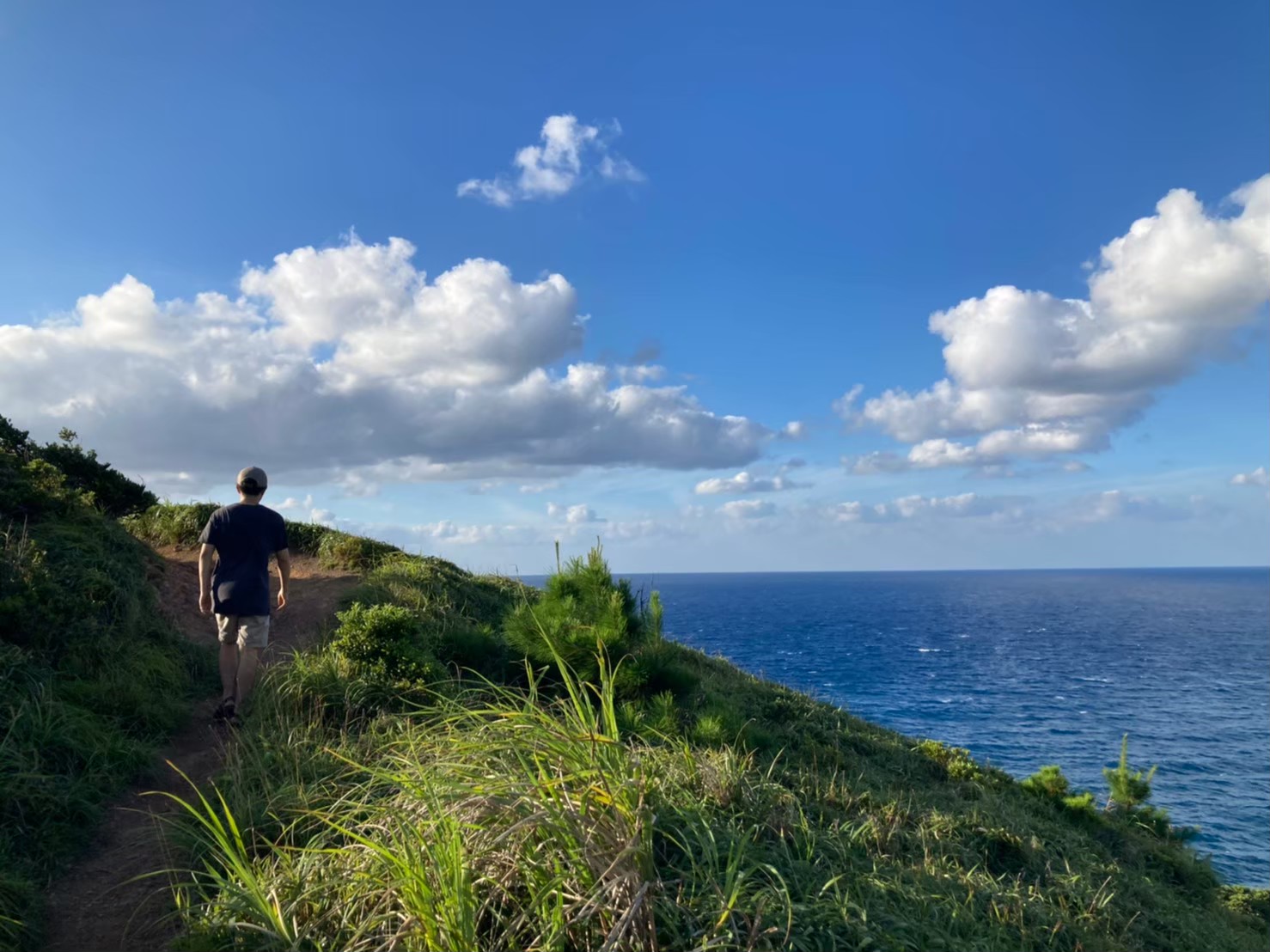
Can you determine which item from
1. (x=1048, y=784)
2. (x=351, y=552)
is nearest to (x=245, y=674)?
(x=351, y=552)

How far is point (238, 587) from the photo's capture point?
7484 millimetres

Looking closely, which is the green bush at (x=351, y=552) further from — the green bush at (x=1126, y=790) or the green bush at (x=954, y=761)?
the green bush at (x=1126, y=790)

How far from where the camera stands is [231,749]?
6.32 meters

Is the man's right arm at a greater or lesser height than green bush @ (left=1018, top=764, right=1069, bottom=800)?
greater

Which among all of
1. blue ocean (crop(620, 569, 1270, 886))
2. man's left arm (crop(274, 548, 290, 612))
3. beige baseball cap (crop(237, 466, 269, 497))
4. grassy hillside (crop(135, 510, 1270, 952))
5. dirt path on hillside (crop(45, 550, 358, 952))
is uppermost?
beige baseball cap (crop(237, 466, 269, 497))

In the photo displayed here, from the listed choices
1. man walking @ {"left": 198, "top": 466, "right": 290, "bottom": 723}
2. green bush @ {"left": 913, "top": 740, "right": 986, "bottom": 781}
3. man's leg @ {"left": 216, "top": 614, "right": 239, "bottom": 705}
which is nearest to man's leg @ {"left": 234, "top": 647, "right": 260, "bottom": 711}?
man walking @ {"left": 198, "top": 466, "right": 290, "bottom": 723}

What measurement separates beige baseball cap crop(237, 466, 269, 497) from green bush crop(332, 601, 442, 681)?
5.21 feet

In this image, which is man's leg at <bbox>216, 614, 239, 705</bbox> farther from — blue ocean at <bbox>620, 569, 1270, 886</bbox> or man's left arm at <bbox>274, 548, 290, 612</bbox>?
blue ocean at <bbox>620, 569, 1270, 886</bbox>

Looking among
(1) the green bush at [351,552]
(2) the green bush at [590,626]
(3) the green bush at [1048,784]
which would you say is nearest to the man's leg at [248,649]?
(2) the green bush at [590,626]

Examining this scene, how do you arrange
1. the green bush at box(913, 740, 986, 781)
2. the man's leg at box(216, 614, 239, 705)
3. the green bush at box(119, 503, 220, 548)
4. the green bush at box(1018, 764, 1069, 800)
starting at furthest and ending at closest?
the green bush at box(119, 503, 220, 548), the green bush at box(1018, 764, 1069, 800), the green bush at box(913, 740, 986, 781), the man's leg at box(216, 614, 239, 705)

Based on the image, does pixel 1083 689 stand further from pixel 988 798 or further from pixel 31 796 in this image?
pixel 31 796

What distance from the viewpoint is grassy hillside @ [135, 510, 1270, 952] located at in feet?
10.9

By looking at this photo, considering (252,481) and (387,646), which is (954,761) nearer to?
(387,646)

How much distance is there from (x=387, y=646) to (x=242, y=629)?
138cm
